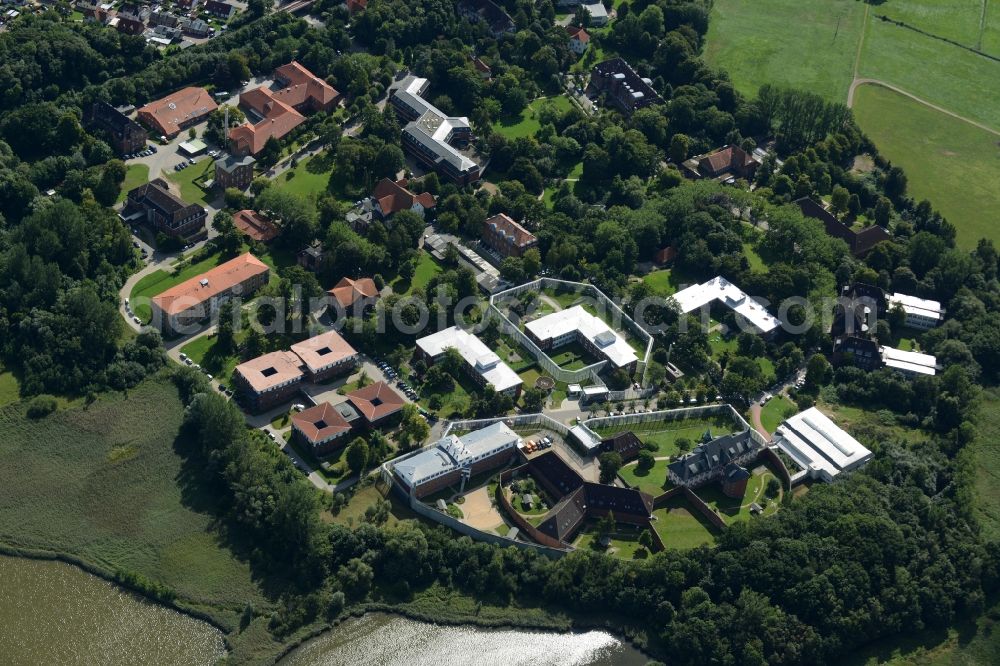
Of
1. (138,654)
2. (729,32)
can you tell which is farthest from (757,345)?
(729,32)

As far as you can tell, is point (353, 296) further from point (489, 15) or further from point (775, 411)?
point (489, 15)

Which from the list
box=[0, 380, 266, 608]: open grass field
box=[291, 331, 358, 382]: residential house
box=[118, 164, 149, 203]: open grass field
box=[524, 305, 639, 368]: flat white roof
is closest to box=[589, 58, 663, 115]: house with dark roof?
box=[524, 305, 639, 368]: flat white roof

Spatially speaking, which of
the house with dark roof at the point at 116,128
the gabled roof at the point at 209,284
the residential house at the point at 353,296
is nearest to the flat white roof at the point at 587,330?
the residential house at the point at 353,296

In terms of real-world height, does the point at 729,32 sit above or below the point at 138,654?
above

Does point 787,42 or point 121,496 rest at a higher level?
point 787,42

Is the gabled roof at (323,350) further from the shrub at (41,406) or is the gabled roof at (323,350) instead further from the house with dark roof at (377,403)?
the shrub at (41,406)

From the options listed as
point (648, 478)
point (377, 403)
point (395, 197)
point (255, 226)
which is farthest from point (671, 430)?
point (255, 226)

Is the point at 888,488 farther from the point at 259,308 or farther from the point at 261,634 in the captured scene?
the point at 259,308
